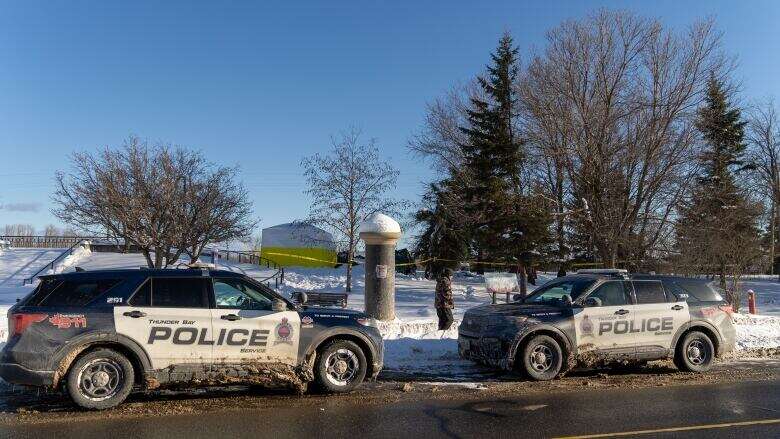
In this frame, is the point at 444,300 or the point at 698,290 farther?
the point at 444,300

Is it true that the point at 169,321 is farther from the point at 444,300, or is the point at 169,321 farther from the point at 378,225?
the point at 378,225

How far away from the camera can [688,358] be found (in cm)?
1067

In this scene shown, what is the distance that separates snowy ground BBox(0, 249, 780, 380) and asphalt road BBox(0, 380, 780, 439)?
2317 millimetres

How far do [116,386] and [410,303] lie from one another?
57.6ft

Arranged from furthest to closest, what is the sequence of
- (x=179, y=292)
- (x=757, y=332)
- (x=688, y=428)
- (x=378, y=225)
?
(x=757, y=332) → (x=378, y=225) → (x=179, y=292) → (x=688, y=428)

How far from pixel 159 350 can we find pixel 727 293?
2156 cm

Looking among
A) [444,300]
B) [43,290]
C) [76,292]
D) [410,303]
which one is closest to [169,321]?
[76,292]

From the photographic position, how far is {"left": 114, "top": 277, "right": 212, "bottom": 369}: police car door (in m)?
7.56

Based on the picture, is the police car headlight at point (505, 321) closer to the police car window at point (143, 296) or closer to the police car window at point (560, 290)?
the police car window at point (560, 290)

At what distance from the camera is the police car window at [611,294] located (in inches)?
407

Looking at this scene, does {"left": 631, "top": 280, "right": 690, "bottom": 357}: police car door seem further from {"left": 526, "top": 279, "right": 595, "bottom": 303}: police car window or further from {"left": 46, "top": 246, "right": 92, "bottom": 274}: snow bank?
{"left": 46, "top": 246, "right": 92, "bottom": 274}: snow bank

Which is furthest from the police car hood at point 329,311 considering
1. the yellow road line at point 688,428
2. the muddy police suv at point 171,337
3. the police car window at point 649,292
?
the police car window at point 649,292

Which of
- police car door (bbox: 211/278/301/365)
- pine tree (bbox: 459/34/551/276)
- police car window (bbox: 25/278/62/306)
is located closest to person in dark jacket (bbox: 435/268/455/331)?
police car door (bbox: 211/278/301/365)

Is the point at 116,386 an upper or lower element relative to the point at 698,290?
lower
